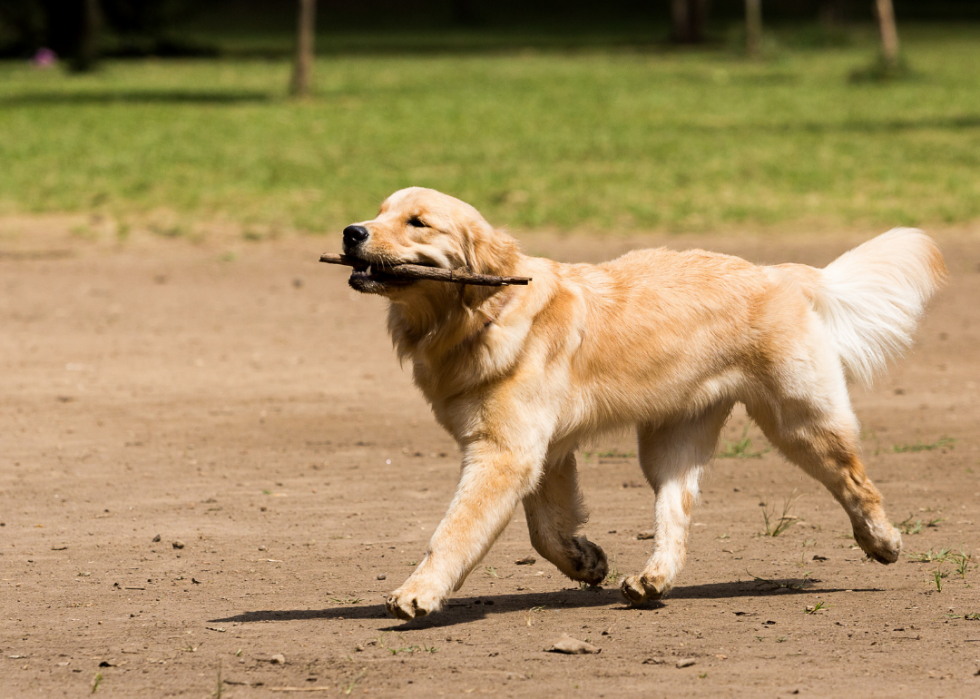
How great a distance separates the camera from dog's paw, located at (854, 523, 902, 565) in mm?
5238

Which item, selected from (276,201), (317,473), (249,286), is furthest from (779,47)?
(317,473)

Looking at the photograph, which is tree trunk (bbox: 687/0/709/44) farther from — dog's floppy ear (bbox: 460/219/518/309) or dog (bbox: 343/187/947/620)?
dog's floppy ear (bbox: 460/219/518/309)

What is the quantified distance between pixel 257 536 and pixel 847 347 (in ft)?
8.74

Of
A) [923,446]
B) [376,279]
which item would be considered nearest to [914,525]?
[923,446]

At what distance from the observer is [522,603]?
16.9 feet

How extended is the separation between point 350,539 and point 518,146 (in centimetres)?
1367

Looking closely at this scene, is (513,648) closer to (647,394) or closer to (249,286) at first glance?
(647,394)

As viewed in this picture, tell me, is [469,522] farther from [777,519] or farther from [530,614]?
[777,519]

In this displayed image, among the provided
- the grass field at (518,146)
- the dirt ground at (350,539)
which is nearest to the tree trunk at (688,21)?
the grass field at (518,146)

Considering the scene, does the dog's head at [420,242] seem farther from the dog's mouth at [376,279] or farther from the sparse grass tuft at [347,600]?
the sparse grass tuft at [347,600]

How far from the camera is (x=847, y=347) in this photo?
18.1ft

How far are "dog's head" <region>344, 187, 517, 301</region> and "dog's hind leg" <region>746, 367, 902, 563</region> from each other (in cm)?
126

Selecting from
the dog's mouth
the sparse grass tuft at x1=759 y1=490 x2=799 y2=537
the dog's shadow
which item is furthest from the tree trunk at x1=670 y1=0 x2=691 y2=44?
the dog's mouth

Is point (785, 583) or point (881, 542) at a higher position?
point (881, 542)
